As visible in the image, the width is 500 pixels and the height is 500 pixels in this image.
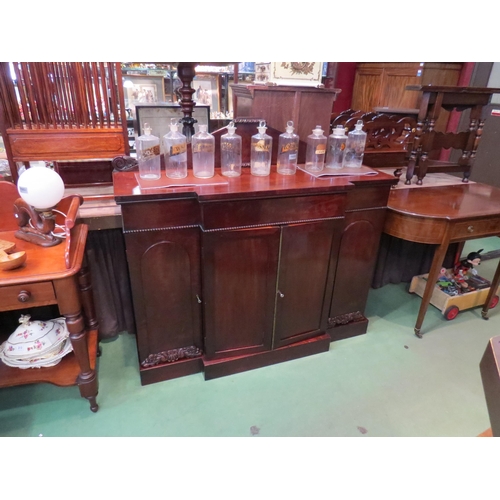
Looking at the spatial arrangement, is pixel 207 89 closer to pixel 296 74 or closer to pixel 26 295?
pixel 296 74

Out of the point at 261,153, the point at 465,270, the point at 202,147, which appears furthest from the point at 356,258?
the point at 465,270

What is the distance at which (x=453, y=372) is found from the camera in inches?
71.6

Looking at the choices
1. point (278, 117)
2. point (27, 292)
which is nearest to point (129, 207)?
point (27, 292)

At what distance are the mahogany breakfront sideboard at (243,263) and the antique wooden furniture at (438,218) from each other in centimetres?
12

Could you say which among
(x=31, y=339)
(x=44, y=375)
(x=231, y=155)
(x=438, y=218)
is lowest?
(x=44, y=375)

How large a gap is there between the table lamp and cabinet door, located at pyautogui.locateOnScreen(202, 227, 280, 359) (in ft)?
1.80

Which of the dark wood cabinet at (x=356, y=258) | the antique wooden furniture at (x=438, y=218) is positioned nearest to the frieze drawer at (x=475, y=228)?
the antique wooden furniture at (x=438, y=218)

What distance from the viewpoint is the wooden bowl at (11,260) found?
45.4 inches

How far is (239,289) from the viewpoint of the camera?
158 centimetres

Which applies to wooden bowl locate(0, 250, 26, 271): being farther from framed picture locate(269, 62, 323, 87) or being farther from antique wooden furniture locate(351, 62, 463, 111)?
antique wooden furniture locate(351, 62, 463, 111)

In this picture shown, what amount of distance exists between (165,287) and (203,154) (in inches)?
22.8

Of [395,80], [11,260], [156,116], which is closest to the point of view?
[11,260]

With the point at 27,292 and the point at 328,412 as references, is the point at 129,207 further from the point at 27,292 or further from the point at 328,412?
the point at 328,412

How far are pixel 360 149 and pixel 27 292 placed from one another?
1575 millimetres
